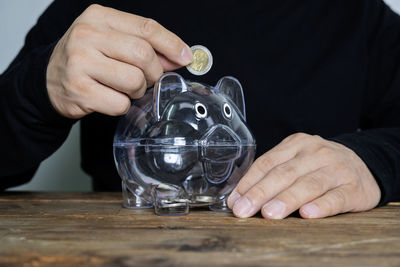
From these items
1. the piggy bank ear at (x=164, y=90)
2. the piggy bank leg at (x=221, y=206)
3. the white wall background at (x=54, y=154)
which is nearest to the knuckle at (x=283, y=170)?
the piggy bank leg at (x=221, y=206)

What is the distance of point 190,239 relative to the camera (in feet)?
1.82

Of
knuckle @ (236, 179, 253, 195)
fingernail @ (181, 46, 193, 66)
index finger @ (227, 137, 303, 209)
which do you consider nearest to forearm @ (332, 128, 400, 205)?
index finger @ (227, 137, 303, 209)

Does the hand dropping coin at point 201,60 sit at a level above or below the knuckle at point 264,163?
above

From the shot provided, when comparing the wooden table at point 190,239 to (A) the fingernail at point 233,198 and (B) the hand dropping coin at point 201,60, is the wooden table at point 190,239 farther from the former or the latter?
(B) the hand dropping coin at point 201,60

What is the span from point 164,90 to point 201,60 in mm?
129

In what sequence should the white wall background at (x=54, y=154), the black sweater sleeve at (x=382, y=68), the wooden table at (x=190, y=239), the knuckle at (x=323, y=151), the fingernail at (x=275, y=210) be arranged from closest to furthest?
the wooden table at (x=190, y=239), the fingernail at (x=275, y=210), the knuckle at (x=323, y=151), the black sweater sleeve at (x=382, y=68), the white wall background at (x=54, y=154)

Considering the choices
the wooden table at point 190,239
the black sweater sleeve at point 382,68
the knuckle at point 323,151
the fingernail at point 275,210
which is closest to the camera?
the wooden table at point 190,239

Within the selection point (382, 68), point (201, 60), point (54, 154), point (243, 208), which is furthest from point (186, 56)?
point (54, 154)

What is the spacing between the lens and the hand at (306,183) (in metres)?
0.70

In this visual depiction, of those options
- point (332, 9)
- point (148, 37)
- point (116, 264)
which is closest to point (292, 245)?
point (116, 264)

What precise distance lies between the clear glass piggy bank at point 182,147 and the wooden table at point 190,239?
0.13ft

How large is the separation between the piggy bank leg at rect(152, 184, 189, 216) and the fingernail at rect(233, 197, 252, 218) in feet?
0.28

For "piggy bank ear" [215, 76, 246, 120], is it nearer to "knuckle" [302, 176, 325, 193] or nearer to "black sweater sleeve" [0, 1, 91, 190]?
"knuckle" [302, 176, 325, 193]

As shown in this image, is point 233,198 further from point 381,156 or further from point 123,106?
point 381,156
